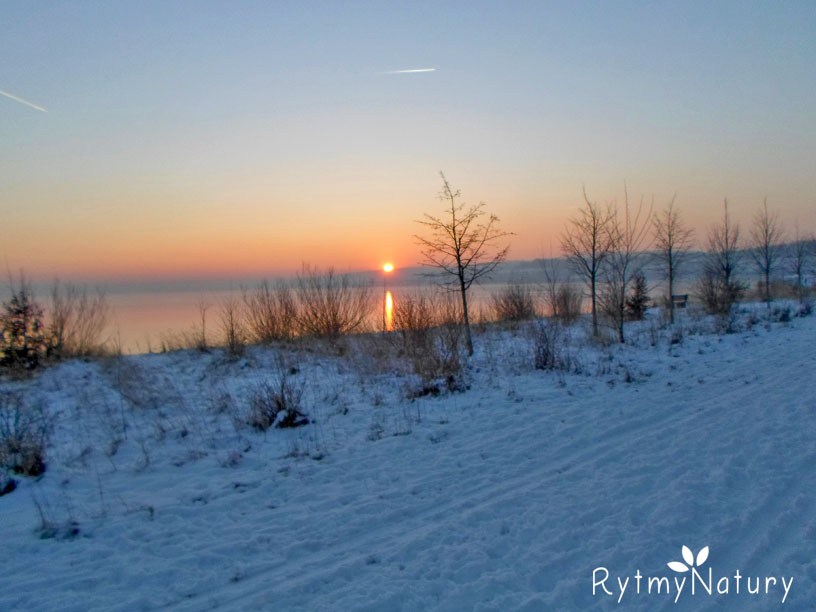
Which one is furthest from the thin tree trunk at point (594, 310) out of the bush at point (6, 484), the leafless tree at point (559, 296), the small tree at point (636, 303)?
the bush at point (6, 484)

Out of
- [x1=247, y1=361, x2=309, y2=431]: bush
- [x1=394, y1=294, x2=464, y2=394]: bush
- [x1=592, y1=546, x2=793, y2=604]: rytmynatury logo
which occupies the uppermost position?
[x1=394, y1=294, x2=464, y2=394]: bush

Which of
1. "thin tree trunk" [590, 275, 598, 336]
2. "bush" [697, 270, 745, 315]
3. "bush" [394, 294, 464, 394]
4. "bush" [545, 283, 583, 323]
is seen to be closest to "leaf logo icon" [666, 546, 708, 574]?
"bush" [394, 294, 464, 394]

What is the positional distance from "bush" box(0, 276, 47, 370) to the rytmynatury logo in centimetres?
1492

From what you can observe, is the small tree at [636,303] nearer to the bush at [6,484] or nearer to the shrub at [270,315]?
the shrub at [270,315]

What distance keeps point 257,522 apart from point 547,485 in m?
3.17

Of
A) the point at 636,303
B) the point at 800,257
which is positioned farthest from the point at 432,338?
the point at 800,257

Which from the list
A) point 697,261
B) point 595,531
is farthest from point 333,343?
point 697,261

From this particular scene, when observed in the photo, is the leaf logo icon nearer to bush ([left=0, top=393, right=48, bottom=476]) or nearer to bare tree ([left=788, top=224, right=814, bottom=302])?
bush ([left=0, top=393, right=48, bottom=476])

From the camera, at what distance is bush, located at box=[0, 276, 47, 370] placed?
13.4 metres

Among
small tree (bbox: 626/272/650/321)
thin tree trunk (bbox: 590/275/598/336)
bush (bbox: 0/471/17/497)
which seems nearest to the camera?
bush (bbox: 0/471/17/497)

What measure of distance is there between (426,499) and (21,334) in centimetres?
1388

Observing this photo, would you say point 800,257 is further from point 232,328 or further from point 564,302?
point 232,328

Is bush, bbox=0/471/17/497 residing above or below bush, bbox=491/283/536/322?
below

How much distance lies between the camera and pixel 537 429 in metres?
7.65
